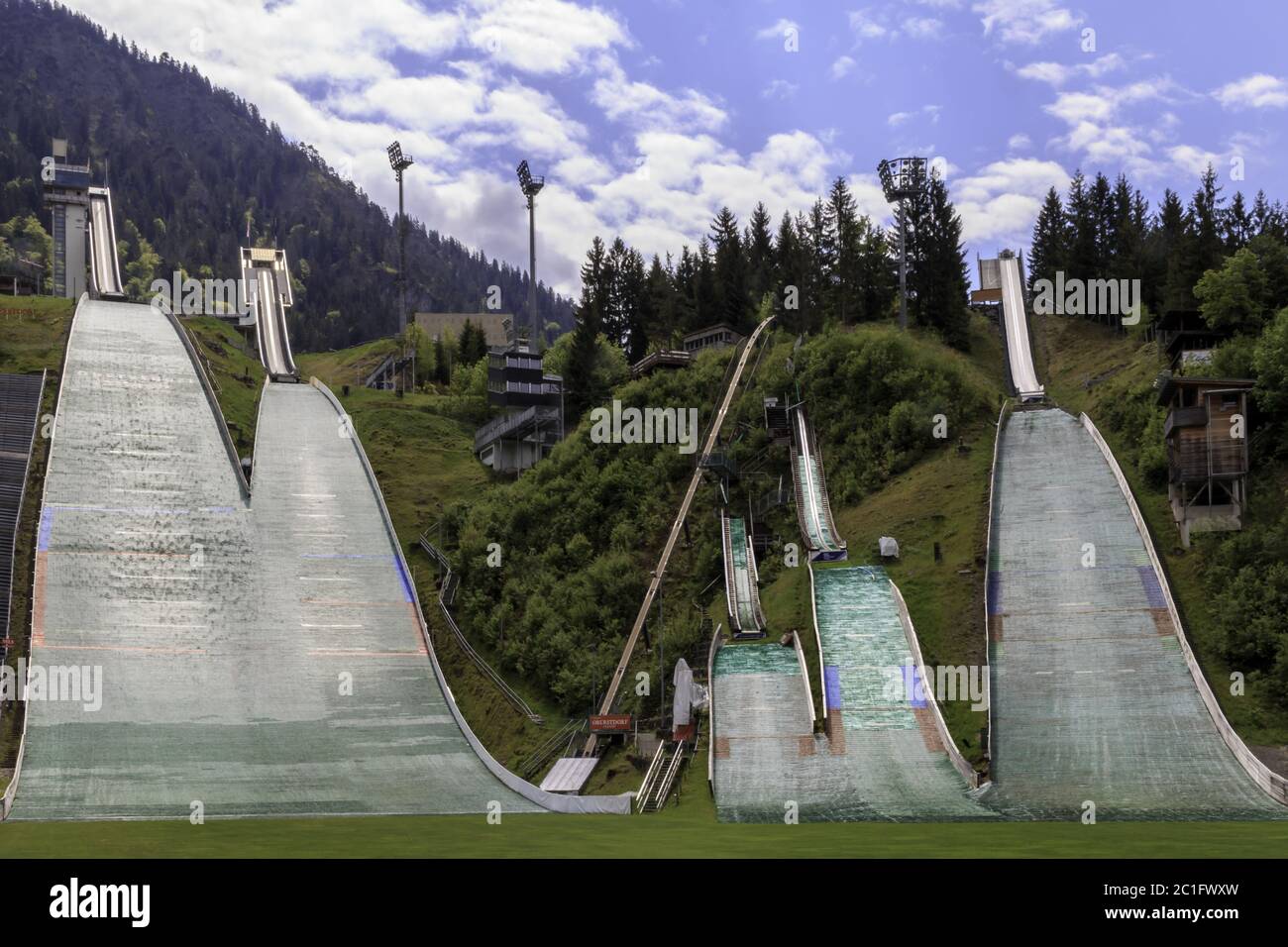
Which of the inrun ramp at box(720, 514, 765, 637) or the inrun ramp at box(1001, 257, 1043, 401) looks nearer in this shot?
the inrun ramp at box(720, 514, 765, 637)

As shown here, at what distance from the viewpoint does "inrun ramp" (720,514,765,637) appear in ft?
113

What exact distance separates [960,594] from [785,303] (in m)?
33.2

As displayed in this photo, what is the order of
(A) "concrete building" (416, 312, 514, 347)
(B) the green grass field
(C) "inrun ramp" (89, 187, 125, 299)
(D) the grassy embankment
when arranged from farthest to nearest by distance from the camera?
(A) "concrete building" (416, 312, 514, 347)
(C) "inrun ramp" (89, 187, 125, 299)
(D) the grassy embankment
(B) the green grass field

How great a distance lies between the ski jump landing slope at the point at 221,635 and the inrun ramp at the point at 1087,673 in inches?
343

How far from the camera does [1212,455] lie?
33312mm

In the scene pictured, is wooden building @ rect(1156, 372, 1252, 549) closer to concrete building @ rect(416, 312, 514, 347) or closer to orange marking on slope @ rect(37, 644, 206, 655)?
orange marking on slope @ rect(37, 644, 206, 655)

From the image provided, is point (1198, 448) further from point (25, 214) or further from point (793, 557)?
point (25, 214)

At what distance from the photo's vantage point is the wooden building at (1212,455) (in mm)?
33219

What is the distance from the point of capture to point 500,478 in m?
50.9

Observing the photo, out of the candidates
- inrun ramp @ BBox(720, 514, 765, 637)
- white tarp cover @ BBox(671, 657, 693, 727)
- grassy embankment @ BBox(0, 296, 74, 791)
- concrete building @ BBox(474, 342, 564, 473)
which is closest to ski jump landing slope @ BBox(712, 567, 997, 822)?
white tarp cover @ BBox(671, 657, 693, 727)

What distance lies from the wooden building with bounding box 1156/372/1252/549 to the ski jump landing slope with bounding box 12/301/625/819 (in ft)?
58.1

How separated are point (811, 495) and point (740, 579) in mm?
5335

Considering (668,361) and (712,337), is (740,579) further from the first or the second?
(712,337)
